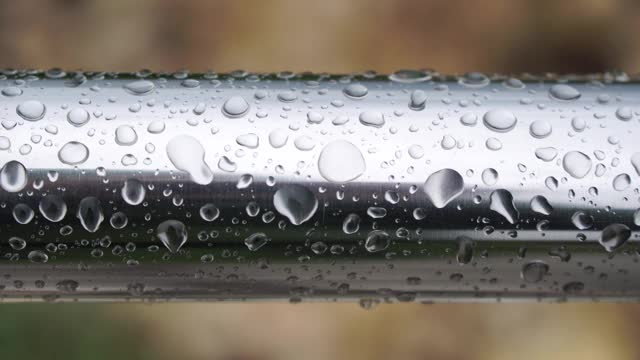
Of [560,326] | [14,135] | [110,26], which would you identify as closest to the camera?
[14,135]

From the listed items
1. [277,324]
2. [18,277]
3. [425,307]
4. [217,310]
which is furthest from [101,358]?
[18,277]

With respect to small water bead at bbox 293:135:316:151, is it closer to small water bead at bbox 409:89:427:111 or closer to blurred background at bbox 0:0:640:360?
small water bead at bbox 409:89:427:111

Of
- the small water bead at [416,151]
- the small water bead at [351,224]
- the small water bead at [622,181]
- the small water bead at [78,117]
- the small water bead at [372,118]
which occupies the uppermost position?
the small water bead at [372,118]

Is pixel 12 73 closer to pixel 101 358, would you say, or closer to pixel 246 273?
pixel 246 273

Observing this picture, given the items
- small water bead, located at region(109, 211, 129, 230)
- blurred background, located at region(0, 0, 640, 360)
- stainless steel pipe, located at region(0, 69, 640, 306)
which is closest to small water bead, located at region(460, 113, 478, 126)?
stainless steel pipe, located at region(0, 69, 640, 306)

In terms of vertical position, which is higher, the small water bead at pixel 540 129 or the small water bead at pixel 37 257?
the small water bead at pixel 540 129

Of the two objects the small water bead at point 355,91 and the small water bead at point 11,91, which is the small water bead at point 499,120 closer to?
the small water bead at point 355,91

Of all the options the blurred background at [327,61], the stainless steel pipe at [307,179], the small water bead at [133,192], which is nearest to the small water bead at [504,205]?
the stainless steel pipe at [307,179]

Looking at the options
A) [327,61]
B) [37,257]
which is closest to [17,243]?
[37,257]
